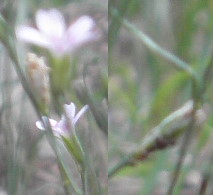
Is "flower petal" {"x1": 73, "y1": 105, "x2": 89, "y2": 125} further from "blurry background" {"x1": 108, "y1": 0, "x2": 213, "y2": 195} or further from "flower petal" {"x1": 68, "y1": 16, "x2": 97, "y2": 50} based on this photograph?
"blurry background" {"x1": 108, "y1": 0, "x2": 213, "y2": 195}

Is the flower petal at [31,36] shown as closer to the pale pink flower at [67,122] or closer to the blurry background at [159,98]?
the pale pink flower at [67,122]

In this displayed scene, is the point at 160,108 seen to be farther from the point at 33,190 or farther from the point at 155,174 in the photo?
the point at 33,190

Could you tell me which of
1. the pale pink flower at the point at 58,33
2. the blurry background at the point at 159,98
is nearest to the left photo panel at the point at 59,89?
the pale pink flower at the point at 58,33

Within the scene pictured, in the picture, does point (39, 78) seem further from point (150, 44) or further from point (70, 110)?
point (150, 44)

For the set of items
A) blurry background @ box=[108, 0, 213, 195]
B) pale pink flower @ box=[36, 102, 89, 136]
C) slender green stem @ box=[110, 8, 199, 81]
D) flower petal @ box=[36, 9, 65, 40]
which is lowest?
pale pink flower @ box=[36, 102, 89, 136]

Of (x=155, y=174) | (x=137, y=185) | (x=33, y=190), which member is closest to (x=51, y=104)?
(x=33, y=190)

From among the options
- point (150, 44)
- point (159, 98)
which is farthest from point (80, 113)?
point (159, 98)

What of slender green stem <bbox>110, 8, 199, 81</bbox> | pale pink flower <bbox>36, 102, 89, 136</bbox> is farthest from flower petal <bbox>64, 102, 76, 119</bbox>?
slender green stem <bbox>110, 8, 199, 81</bbox>
